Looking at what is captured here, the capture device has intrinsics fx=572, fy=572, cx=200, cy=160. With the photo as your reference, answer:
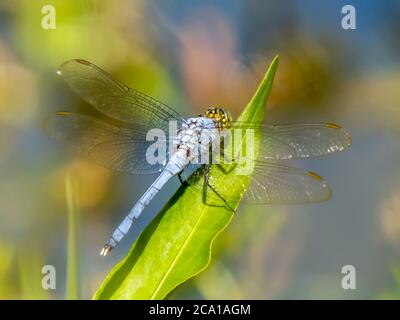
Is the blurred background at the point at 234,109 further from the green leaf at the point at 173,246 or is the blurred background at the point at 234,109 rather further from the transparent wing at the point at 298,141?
the green leaf at the point at 173,246

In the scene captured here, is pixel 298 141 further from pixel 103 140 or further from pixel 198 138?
pixel 103 140

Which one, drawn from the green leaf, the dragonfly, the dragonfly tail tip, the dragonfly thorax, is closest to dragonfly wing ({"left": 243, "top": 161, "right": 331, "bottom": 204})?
the dragonfly

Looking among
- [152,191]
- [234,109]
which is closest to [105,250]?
[152,191]

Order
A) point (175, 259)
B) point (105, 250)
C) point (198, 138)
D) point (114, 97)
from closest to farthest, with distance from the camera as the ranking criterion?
1. point (175, 259)
2. point (105, 250)
3. point (198, 138)
4. point (114, 97)

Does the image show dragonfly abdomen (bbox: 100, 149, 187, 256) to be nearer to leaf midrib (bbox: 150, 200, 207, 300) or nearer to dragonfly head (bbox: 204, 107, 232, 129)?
dragonfly head (bbox: 204, 107, 232, 129)
